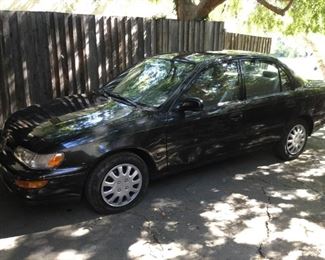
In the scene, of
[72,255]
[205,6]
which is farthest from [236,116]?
[205,6]

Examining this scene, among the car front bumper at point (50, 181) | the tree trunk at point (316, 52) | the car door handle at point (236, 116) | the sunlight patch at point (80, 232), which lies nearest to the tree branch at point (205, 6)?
the car door handle at point (236, 116)

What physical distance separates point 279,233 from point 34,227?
250 centimetres

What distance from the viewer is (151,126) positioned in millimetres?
4551

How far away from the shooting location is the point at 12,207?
451 cm

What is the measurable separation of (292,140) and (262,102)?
3.38 ft

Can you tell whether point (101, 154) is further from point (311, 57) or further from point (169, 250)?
point (311, 57)

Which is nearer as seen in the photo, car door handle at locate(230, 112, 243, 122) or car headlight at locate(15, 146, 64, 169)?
car headlight at locate(15, 146, 64, 169)

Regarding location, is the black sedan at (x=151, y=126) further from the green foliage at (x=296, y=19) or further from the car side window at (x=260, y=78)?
the green foliage at (x=296, y=19)

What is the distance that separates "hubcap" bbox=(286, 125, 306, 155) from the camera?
6.17 m

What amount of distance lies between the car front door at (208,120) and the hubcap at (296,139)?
115 centimetres

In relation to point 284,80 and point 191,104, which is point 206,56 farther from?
point 284,80

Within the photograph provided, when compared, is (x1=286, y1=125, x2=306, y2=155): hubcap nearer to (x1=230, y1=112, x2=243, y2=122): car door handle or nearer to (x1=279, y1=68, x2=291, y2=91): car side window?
(x1=279, y1=68, x2=291, y2=91): car side window

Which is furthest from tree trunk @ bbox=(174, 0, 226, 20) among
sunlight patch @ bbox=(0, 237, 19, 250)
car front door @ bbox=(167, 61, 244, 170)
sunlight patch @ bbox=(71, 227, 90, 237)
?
sunlight patch @ bbox=(0, 237, 19, 250)

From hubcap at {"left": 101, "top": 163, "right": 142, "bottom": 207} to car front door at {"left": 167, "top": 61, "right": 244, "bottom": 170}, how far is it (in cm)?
49
